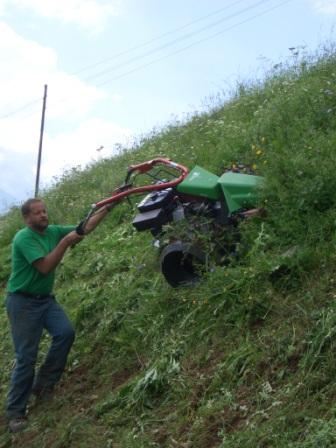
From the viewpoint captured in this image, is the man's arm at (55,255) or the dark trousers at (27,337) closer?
the man's arm at (55,255)

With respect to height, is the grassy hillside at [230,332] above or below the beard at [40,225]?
below

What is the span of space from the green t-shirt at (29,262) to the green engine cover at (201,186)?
3.86 ft

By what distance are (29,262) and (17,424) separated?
1302 mm

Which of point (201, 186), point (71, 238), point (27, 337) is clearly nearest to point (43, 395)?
point (27, 337)

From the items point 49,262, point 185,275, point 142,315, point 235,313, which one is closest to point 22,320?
point 49,262

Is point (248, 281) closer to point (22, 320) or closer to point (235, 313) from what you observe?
point (235, 313)

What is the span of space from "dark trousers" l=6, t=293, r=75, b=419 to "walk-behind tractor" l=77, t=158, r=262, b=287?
2.99ft

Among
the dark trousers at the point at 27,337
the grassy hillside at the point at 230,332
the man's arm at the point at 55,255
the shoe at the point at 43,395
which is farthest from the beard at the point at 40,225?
the shoe at the point at 43,395

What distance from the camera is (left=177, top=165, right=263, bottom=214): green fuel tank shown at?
5965 millimetres

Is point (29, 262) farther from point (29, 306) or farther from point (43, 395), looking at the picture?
point (43, 395)

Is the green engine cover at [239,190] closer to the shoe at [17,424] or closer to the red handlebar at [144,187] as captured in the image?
the red handlebar at [144,187]

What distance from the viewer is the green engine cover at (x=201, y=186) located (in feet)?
19.6

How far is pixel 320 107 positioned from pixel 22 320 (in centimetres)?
367

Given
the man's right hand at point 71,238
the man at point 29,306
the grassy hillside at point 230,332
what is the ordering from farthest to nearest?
the man at point 29,306 → the man's right hand at point 71,238 → the grassy hillside at point 230,332
